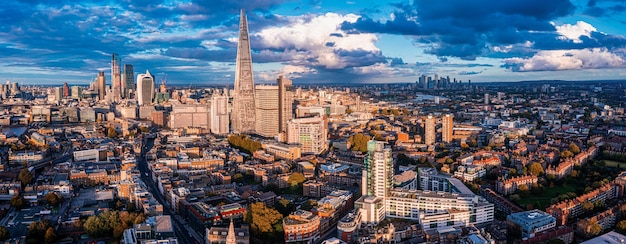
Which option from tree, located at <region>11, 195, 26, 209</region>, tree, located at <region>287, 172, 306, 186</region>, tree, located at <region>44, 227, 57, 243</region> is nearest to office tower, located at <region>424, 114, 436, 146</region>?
tree, located at <region>287, 172, 306, 186</region>

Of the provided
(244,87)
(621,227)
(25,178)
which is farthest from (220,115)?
(621,227)

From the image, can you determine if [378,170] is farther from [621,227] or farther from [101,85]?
[101,85]

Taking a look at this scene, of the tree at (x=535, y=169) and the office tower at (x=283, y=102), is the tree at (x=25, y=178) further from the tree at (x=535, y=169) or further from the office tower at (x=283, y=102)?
the tree at (x=535, y=169)

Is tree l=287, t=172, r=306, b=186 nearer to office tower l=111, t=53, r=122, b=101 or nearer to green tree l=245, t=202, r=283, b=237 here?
green tree l=245, t=202, r=283, b=237

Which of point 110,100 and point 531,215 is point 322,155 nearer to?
point 531,215

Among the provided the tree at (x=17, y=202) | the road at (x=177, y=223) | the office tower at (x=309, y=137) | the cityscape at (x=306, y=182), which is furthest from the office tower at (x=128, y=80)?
the tree at (x=17, y=202)

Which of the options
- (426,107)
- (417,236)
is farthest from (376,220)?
(426,107)
